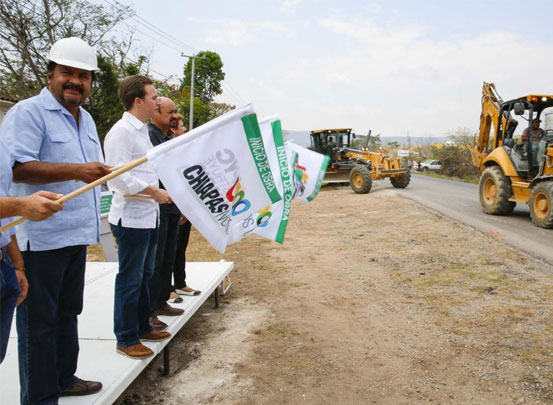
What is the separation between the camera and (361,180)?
52.9 ft

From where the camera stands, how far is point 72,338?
2391 millimetres

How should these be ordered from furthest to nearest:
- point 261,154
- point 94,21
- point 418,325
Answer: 1. point 94,21
2. point 418,325
3. point 261,154

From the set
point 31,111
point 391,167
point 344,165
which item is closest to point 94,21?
point 344,165

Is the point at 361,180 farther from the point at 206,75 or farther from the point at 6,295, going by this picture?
the point at 206,75

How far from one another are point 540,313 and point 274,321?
8.53 ft

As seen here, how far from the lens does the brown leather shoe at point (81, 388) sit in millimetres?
2355

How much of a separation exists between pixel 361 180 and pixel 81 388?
571 inches

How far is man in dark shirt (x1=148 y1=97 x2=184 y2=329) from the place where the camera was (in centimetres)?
343

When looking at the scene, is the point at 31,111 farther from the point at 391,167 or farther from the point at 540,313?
the point at 391,167

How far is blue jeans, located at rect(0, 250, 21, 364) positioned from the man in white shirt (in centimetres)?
98

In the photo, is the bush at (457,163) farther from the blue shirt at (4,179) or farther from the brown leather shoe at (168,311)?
the blue shirt at (4,179)

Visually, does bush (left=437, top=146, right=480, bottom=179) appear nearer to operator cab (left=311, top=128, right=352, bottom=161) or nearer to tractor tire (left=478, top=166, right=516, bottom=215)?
operator cab (left=311, top=128, right=352, bottom=161)

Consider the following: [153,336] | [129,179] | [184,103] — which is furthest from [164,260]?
[184,103]

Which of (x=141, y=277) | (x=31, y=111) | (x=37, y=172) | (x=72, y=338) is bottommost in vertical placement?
(x=72, y=338)
